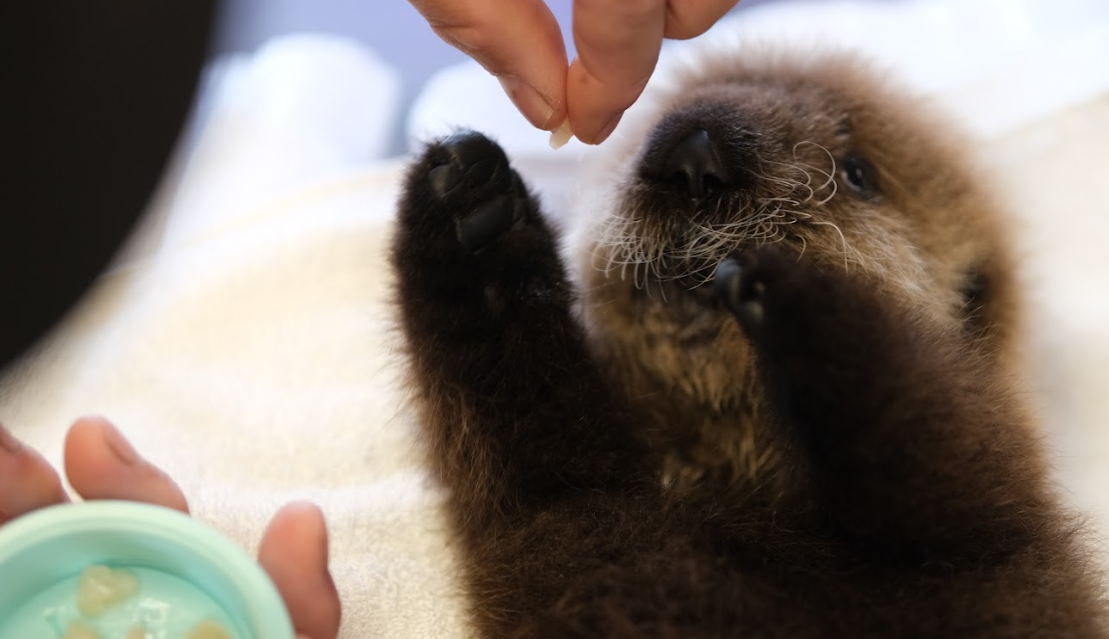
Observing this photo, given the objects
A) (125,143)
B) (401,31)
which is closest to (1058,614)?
(125,143)

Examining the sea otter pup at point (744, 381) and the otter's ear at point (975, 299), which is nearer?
the sea otter pup at point (744, 381)

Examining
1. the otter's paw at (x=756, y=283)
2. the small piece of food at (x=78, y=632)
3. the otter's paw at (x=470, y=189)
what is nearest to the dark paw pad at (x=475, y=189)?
the otter's paw at (x=470, y=189)

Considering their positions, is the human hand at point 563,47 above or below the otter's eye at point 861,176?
above

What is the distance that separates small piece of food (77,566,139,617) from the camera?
73 centimetres

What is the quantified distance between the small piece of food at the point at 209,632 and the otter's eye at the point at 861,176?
905mm

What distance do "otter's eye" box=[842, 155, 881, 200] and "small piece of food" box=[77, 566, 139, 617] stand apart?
946 mm

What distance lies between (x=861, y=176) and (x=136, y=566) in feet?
3.20

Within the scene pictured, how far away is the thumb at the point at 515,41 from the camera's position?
2.78 ft

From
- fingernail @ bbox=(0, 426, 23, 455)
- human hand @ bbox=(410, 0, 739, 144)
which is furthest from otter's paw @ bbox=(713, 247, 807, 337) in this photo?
fingernail @ bbox=(0, 426, 23, 455)

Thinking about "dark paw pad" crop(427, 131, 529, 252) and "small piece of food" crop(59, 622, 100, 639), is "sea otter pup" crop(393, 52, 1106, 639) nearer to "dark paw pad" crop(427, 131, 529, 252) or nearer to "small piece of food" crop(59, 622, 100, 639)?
"dark paw pad" crop(427, 131, 529, 252)

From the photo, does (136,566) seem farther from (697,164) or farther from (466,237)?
(697,164)

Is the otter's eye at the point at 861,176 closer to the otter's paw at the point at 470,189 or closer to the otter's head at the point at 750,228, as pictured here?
the otter's head at the point at 750,228

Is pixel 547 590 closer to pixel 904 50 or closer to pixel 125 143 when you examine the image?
pixel 125 143

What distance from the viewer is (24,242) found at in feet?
4.69
